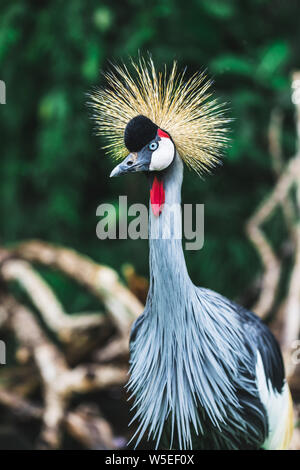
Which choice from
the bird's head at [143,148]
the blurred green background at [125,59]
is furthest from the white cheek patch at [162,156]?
the blurred green background at [125,59]

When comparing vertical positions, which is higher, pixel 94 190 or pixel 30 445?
pixel 94 190

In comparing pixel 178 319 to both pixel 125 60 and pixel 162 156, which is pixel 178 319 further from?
pixel 125 60

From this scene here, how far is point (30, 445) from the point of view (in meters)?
2.07

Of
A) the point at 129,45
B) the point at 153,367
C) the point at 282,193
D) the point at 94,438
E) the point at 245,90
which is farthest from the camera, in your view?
the point at 245,90

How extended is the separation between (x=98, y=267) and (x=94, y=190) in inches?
50.7

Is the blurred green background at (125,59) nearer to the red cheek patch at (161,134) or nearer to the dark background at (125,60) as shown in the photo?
the dark background at (125,60)

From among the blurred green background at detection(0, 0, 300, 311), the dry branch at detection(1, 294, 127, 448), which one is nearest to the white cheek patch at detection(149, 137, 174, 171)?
the dry branch at detection(1, 294, 127, 448)

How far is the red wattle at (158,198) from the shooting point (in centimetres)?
122

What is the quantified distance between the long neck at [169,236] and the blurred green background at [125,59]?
1.49m

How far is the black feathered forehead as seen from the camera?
46.5 inches

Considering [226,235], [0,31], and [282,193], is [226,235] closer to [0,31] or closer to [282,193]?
[282,193]

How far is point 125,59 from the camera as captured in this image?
278 cm
